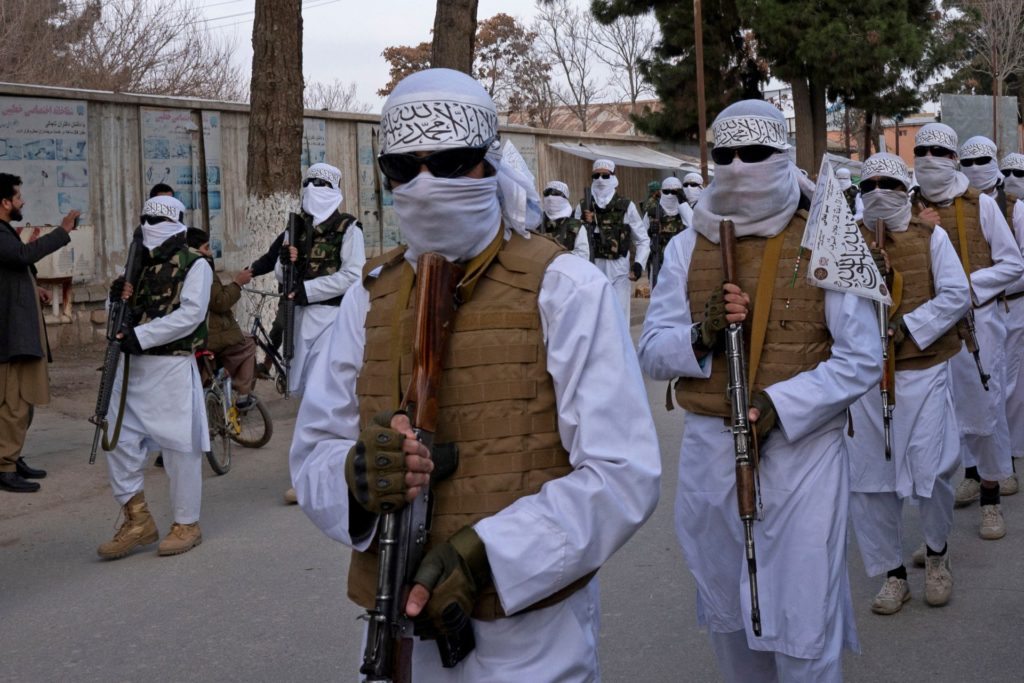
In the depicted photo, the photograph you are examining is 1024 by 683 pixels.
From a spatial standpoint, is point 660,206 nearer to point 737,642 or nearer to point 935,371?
point 935,371

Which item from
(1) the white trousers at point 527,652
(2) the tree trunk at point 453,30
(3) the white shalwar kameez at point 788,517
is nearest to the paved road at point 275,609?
(3) the white shalwar kameez at point 788,517

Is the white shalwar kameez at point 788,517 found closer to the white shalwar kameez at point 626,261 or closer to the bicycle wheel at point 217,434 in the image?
the bicycle wheel at point 217,434

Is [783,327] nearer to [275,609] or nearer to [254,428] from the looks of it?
[275,609]

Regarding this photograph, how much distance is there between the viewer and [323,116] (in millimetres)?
16984

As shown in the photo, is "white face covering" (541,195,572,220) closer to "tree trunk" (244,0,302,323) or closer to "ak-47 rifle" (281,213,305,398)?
"tree trunk" (244,0,302,323)

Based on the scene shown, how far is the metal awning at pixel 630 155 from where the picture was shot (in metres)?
23.7

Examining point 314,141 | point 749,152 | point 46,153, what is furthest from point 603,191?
point 749,152

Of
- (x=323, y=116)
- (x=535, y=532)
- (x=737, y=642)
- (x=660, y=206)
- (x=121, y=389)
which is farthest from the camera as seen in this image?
(x=660, y=206)

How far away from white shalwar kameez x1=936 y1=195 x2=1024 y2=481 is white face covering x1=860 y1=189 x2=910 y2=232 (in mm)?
1305

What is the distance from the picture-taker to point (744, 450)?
142 inches

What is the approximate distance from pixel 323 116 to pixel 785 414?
1417 cm

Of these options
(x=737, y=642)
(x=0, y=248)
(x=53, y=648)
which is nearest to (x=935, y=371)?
(x=737, y=642)

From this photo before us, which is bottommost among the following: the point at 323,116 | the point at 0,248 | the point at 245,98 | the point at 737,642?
the point at 737,642

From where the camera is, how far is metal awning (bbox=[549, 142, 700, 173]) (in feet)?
77.6
